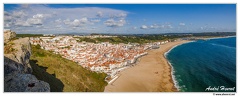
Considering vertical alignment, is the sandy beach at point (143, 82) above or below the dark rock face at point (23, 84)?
below

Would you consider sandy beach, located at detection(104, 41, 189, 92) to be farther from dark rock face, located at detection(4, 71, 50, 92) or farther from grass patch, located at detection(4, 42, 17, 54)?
dark rock face, located at detection(4, 71, 50, 92)

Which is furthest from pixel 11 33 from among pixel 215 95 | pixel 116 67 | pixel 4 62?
pixel 116 67

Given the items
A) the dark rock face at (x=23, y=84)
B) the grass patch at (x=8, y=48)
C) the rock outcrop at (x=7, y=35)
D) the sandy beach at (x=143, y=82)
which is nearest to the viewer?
the dark rock face at (x=23, y=84)

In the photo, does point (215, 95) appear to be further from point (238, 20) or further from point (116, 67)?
point (116, 67)

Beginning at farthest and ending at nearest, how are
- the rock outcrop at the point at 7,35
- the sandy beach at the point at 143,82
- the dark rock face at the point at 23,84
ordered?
the sandy beach at the point at 143,82
the rock outcrop at the point at 7,35
the dark rock face at the point at 23,84

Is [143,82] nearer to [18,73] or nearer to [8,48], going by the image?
[8,48]

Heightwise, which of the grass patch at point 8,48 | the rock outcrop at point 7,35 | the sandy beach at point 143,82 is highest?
the rock outcrop at point 7,35

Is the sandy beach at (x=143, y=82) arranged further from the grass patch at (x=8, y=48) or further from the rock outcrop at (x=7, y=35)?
the grass patch at (x=8, y=48)

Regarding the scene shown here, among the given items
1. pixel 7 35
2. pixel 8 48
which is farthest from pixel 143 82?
pixel 8 48

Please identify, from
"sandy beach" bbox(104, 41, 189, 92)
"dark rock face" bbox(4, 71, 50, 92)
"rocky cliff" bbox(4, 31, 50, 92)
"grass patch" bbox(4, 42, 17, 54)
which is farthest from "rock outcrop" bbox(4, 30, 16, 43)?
"sandy beach" bbox(104, 41, 189, 92)

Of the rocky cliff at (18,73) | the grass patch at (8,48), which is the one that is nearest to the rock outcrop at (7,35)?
the rocky cliff at (18,73)
